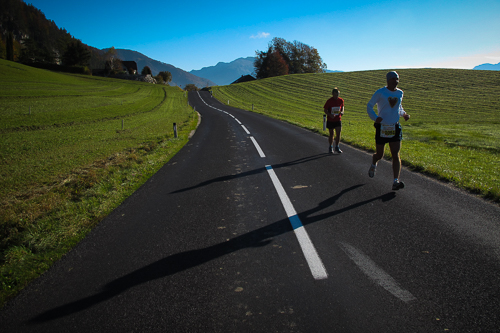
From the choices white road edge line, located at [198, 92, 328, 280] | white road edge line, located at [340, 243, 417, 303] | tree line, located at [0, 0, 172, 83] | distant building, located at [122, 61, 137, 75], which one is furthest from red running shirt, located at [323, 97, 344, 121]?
distant building, located at [122, 61, 137, 75]

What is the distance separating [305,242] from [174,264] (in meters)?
Answer: 1.65

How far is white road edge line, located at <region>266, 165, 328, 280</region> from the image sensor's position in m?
2.82

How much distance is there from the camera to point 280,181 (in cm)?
605

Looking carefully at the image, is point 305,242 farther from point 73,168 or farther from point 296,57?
point 296,57

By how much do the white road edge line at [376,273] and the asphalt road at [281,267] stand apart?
1 cm

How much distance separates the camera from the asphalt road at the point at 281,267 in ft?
7.43

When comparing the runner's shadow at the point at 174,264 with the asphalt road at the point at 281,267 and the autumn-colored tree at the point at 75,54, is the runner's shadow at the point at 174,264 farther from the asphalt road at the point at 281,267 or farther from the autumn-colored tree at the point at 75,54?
the autumn-colored tree at the point at 75,54

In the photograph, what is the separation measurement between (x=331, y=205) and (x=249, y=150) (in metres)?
5.50

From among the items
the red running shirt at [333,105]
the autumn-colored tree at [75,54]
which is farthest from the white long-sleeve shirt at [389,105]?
the autumn-colored tree at [75,54]

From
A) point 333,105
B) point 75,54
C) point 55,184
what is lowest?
point 55,184

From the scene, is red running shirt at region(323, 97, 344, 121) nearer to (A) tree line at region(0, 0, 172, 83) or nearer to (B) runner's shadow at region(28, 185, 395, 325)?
(B) runner's shadow at region(28, 185, 395, 325)

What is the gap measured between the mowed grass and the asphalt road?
204 cm

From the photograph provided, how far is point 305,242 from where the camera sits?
3404mm

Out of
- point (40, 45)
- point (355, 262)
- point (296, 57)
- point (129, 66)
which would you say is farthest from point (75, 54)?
point (355, 262)
